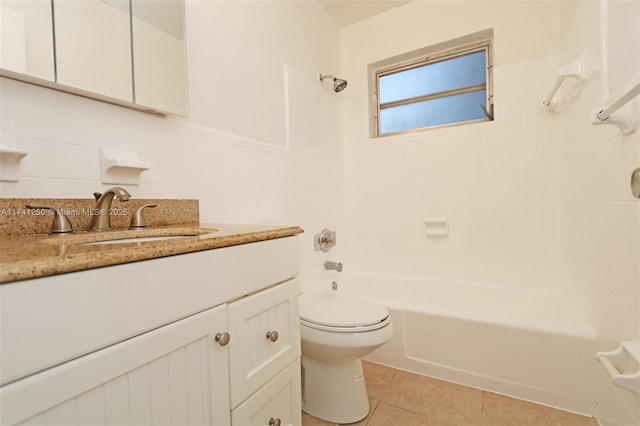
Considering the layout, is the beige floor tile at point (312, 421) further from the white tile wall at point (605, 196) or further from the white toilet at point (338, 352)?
the white tile wall at point (605, 196)

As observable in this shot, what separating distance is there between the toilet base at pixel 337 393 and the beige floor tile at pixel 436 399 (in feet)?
0.66

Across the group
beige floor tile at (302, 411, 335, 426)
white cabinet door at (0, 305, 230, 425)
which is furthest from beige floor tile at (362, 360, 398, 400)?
white cabinet door at (0, 305, 230, 425)

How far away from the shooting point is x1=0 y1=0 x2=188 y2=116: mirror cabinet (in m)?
0.84

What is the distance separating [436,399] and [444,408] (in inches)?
2.7

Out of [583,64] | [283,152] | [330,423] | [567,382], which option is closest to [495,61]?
[583,64]

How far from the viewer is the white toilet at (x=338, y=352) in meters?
1.25

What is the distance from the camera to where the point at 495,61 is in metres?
2.02

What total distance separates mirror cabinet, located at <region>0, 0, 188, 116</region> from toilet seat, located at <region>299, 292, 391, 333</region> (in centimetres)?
102

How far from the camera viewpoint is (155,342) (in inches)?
24.2

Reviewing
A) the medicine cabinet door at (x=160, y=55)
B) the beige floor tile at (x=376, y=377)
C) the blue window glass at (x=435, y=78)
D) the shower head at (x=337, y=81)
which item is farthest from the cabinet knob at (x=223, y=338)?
the blue window glass at (x=435, y=78)

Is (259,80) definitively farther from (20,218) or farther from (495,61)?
(495,61)

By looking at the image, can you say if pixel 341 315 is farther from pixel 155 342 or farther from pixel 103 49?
pixel 103 49

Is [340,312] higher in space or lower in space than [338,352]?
higher

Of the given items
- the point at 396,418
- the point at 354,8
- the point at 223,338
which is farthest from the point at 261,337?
the point at 354,8
